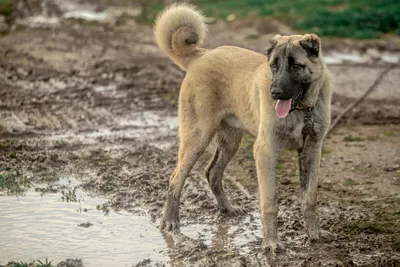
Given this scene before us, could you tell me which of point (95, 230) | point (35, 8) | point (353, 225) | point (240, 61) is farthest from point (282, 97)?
point (35, 8)

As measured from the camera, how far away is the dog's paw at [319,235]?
21.6 ft

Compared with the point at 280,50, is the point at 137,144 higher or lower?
lower

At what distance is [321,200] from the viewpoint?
7777mm

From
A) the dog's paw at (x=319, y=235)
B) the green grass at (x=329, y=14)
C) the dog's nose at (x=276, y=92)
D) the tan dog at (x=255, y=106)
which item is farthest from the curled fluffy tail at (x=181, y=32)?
the green grass at (x=329, y=14)

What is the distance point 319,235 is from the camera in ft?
21.8

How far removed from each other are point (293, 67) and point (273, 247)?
1413mm

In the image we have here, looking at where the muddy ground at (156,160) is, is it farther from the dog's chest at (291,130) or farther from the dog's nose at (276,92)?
the dog's nose at (276,92)

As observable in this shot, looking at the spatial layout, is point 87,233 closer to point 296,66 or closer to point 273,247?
point 273,247

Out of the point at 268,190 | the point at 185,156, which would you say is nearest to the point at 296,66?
the point at 268,190

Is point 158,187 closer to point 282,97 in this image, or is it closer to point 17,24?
point 282,97

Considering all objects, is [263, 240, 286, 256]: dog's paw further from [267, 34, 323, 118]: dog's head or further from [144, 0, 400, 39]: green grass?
[144, 0, 400, 39]: green grass

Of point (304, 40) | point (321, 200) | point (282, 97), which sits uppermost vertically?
point (304, 40)

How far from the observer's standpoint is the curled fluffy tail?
7340 mm

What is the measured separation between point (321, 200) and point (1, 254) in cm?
309
